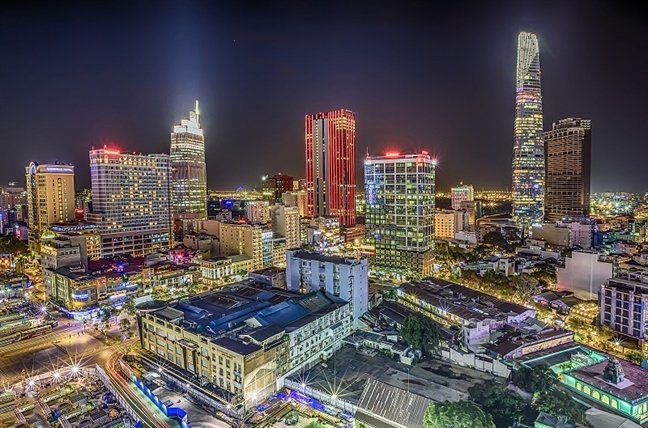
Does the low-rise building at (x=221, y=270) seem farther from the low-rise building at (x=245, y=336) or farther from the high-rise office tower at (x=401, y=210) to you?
the high-rise office tower at (x=401, y=210)

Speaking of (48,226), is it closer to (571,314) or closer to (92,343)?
(92,343)

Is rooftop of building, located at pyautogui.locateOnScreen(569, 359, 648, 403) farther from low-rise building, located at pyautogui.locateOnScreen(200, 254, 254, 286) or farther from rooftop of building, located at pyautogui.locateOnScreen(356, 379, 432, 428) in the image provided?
low-rise building, located at pyautogui.locateOnScreen(200, 254, 254, 286)

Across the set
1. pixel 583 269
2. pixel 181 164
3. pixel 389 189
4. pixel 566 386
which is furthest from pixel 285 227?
pixel 181 164

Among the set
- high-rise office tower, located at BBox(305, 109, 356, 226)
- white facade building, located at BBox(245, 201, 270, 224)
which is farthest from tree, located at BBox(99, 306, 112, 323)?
high-rise office tower, located at BBox(305, 109, 356, 226)

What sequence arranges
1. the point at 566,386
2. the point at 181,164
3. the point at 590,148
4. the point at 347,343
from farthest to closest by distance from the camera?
the point at 181,164
the point at 590,148
the point at 347,343
the point at 566,386

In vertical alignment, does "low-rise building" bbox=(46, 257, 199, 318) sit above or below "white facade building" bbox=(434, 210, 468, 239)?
below

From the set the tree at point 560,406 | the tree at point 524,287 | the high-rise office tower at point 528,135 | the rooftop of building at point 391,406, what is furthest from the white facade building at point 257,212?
the tree at point 560,406
